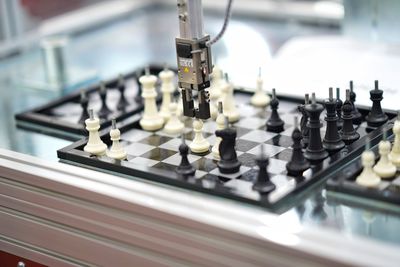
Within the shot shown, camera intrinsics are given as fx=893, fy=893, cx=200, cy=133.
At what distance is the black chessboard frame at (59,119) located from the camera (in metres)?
2.07

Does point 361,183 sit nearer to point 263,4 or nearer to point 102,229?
point 102,229

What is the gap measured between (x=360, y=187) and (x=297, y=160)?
6.1 inches

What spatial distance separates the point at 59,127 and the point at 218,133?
55cm

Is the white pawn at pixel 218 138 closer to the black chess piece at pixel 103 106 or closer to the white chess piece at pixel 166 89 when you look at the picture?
the white chess piece at pixel 166 89

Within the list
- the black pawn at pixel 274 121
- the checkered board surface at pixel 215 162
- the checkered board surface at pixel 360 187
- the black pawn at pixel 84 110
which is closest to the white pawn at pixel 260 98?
the checkered board surface at pixel 215 162

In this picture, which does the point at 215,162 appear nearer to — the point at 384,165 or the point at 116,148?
the point at 116,148

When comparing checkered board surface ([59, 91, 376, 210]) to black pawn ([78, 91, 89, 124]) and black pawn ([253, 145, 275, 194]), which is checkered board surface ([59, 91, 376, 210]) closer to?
black pawn ([253, 145, 275, 194])

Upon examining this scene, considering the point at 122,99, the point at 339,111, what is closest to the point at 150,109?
the point at 122,99

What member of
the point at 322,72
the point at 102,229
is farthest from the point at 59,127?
the point at 322,72

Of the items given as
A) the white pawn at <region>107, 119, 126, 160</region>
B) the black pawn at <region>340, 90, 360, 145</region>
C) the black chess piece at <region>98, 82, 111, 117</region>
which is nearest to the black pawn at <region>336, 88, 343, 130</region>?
the black pawn at <region>340, 90, 360, 145</region>

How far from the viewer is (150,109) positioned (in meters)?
2.05

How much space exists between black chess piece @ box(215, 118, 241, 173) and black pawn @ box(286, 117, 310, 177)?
0.34ft

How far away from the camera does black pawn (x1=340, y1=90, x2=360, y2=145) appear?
179 centimetres

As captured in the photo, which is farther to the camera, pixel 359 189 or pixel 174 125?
pixel 174 125
